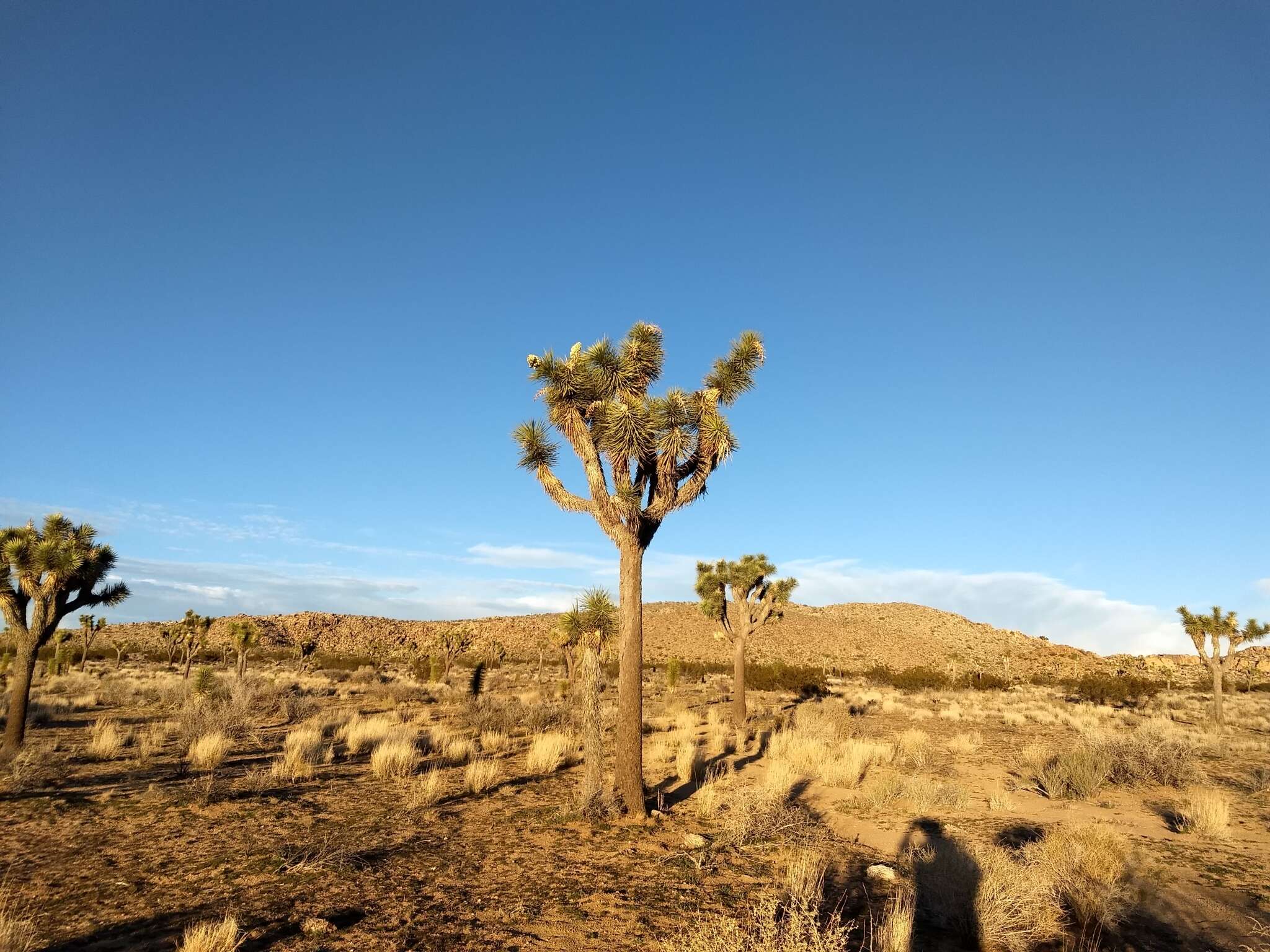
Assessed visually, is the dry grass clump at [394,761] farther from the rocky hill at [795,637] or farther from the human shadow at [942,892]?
the rocky hill at [795,637]

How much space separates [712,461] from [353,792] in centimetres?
868

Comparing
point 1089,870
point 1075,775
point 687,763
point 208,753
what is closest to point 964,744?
point 1075,775

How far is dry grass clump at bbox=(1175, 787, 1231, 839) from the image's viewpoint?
983 cm

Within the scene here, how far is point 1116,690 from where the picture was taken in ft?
117

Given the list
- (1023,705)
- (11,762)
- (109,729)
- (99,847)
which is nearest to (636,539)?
(99,847)

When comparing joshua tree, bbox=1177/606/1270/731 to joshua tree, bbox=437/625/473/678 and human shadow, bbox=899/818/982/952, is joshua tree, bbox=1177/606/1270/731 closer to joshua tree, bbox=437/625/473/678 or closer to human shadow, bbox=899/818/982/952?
human shadow, bbox=899/818/982/952

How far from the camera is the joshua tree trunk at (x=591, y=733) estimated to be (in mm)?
10727

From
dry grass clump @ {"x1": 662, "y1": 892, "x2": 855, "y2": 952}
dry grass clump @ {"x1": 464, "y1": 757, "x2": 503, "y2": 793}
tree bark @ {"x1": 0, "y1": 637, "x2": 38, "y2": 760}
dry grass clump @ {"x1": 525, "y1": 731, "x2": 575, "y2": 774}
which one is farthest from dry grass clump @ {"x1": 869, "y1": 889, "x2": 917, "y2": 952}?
tree bark @ {"x1": 0, "y1": 637, "x2": 38, "y2": 760}

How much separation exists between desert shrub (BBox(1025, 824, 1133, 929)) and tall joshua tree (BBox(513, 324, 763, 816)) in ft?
18.5

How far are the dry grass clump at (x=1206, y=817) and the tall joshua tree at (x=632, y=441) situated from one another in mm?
8321

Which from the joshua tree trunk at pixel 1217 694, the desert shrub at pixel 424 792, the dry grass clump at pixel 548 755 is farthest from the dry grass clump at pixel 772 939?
the joshua tree trunk at pixel 1217 694

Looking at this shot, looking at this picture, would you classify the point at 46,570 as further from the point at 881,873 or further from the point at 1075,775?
the point at 1075,775

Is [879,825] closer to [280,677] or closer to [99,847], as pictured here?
[99,847]

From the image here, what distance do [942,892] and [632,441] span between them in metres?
7.22
